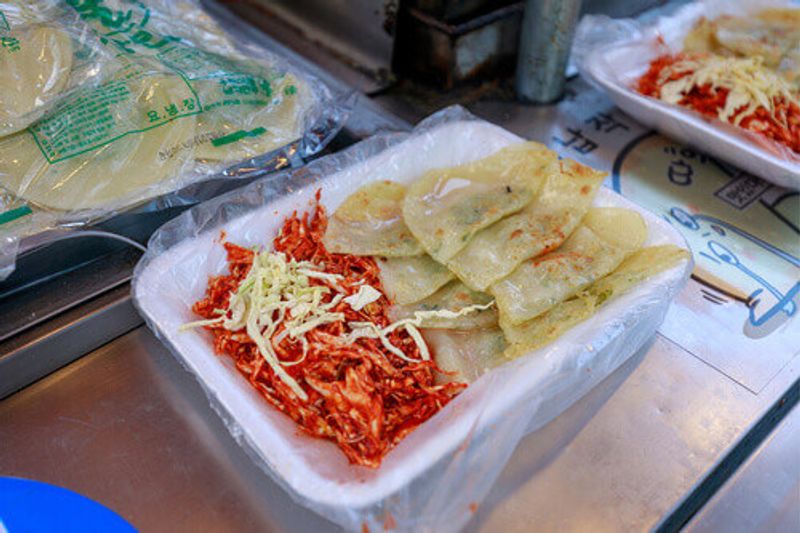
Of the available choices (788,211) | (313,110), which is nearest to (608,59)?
(788,211)

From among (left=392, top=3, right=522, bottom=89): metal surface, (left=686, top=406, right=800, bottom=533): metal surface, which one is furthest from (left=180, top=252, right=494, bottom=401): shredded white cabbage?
(left=392, top=3, right=522, bottom=89): metal surface

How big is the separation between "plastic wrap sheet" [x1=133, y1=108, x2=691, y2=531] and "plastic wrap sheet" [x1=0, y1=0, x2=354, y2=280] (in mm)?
146

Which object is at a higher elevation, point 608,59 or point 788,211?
point 608,59

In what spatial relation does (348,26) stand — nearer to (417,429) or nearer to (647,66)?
(647,66)

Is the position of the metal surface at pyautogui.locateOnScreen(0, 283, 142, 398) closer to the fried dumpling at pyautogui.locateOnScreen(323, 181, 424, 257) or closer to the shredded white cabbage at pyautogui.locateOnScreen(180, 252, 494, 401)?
the shredded white cabbage at pyautogui.locateOnScreen(180, 252, 494, 401)

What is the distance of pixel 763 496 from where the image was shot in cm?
107

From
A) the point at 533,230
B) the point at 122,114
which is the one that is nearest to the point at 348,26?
the point at 122,114

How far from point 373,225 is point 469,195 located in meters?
0.21

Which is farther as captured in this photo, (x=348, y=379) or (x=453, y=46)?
(x=453, y=46)

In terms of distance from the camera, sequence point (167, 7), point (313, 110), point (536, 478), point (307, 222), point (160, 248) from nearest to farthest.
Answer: point (536, 478) < point (160, 248) < point (307, 222) < point (313, 110) < point (167, 7)

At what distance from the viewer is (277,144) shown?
1.47 m

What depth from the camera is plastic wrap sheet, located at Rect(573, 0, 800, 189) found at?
5.24ft

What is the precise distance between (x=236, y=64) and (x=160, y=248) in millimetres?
598

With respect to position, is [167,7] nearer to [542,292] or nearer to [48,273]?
[48,273]
